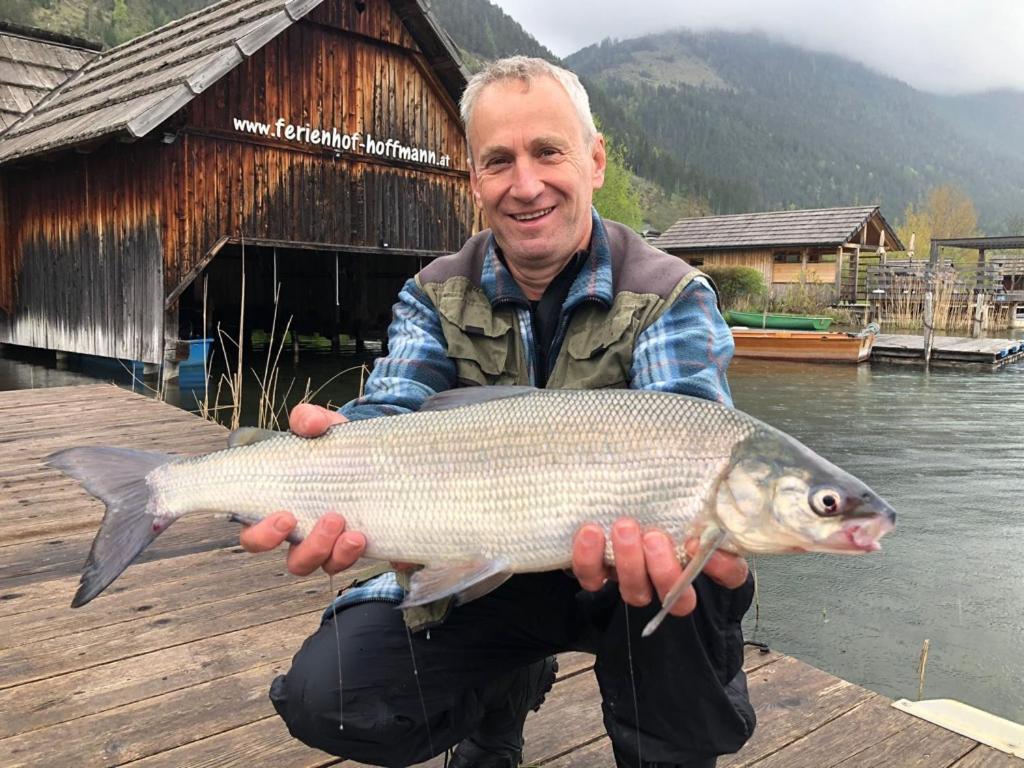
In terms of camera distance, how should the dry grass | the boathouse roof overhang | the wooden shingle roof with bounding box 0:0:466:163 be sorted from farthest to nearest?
1. the boathouse roof overhang
2. the wooden shingle roof with bounding box 0:0:466:163
3. the dry grass

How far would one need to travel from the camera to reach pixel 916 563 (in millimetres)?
7547

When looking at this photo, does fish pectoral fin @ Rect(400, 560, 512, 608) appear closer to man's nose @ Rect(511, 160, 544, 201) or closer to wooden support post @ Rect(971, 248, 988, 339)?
man's nose @ Rect(511, 160, 544, 201)

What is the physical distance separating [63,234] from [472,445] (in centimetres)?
1620

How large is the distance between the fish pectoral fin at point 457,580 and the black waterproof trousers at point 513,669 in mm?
313

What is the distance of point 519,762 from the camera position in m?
2.66

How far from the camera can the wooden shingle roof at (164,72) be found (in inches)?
476

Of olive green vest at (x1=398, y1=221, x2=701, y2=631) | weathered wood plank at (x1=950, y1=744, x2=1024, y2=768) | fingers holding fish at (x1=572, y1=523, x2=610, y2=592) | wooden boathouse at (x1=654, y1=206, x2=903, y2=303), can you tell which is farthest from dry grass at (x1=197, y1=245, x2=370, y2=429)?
wooden boathouse at (x1=654, y1=206, x2=903, y2=303)

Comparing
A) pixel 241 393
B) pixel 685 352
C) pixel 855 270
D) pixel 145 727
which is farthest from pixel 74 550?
pixel 855 270

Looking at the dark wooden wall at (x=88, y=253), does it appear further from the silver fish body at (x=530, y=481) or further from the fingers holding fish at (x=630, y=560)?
the fingers holding fish at (x=630, y=560)

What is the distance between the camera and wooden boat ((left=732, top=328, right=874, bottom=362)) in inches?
928

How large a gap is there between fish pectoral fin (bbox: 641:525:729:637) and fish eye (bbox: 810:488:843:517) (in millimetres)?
220

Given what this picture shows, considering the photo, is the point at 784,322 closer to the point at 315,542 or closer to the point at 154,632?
the point at 154,632

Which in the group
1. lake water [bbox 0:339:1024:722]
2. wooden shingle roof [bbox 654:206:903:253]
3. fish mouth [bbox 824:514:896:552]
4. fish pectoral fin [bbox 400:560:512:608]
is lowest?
lake water [bbox 0:339:1024:722]

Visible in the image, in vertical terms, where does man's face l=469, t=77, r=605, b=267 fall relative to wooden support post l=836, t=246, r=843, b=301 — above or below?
below
